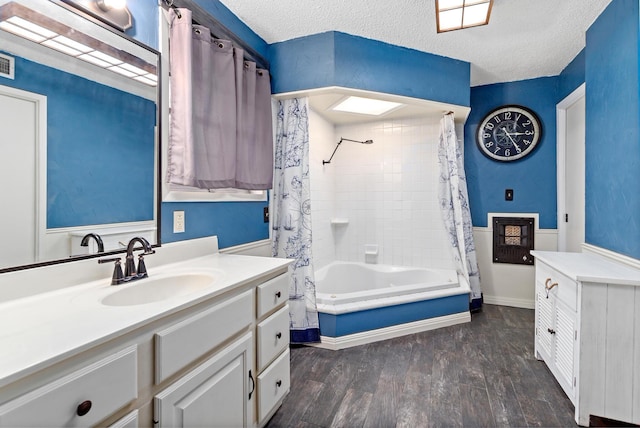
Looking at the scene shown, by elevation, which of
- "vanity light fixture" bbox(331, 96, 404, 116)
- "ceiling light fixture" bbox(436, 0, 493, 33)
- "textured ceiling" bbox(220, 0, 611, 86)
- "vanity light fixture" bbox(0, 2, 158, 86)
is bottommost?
"vanity light fixture" bbox(0, 2, 158, 86)

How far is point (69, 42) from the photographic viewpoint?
48.6 inches

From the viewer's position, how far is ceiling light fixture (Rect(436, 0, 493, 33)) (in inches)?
72.8

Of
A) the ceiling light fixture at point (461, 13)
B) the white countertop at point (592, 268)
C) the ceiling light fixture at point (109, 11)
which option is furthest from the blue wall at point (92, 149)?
the white countertop at point (592, 268)

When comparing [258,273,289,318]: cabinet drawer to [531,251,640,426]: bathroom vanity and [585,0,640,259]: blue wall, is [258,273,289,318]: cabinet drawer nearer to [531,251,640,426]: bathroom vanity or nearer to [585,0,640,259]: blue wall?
[531,251,640,426]: bathroom vanity

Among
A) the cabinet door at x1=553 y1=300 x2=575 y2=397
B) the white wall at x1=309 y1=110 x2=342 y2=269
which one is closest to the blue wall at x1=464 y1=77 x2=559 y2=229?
the white wall at x1=309 y1=110 x2=342 y2=269

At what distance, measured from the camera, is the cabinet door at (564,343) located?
1.67 m

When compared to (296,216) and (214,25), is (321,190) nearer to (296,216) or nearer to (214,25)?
(296,216)

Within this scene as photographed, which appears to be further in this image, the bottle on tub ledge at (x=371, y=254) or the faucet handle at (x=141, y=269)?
the bottle on tub ledge at (x=371, y=254)

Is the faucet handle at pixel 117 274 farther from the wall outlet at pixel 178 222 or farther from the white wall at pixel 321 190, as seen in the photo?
the white wall at pixel 321 190

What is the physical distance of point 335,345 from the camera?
7.85 ft

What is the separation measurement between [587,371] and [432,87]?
7.38 feet

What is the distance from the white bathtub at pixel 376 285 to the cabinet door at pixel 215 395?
3.74ft

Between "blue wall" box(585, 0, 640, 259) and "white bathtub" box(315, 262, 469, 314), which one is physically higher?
"blue wall" box(585, 0, 640, 259)

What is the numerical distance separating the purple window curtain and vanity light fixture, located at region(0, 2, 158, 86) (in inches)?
7.6
